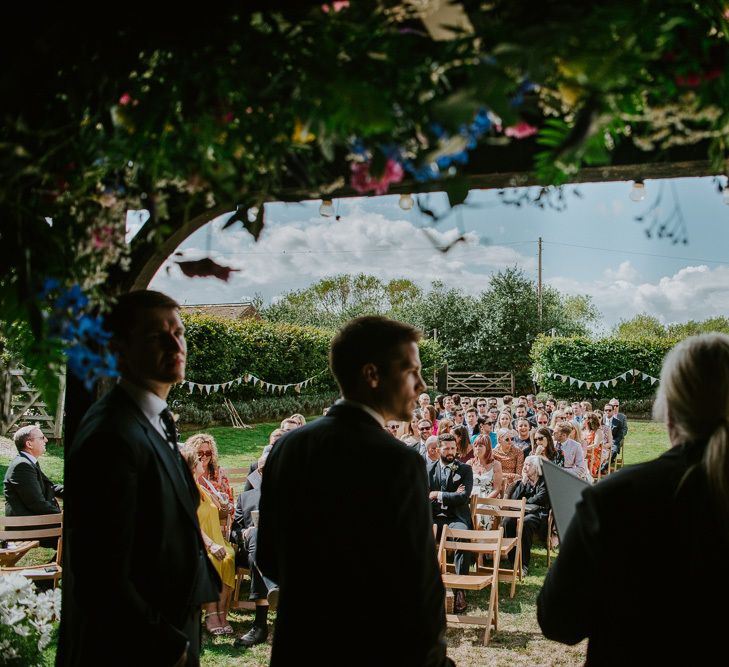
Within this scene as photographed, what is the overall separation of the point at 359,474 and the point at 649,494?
0.78 meters

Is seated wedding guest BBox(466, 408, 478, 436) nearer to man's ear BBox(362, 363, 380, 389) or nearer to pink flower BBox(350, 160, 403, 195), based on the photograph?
man's ear BBox(362, 363, 380, 389)

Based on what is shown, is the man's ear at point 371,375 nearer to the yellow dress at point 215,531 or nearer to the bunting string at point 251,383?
the yellow dress at point 215,531

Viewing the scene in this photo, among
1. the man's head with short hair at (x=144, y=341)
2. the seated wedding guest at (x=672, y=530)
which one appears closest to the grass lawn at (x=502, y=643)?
the man's head with short hair at (x=144, y=341)

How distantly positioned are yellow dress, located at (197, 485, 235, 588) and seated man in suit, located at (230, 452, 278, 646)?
21cm

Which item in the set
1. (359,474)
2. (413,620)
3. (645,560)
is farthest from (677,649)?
(359,474)

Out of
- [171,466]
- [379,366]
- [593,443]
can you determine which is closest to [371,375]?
[379,366]

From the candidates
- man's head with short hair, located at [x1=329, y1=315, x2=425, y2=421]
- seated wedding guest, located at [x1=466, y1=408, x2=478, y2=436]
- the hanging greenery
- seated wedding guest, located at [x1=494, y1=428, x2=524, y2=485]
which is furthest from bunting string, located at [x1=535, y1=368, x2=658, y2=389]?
the hanging greenery

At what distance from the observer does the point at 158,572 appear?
2.11 meters

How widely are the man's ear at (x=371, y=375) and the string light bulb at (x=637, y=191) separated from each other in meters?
1.45

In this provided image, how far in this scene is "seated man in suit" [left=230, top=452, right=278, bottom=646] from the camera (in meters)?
6.09

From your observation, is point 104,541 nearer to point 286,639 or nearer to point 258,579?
point 286,639

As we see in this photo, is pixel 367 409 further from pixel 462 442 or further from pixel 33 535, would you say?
pixel 462 442

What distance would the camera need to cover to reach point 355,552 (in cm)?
196

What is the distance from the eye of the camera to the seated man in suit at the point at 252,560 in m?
6.09
